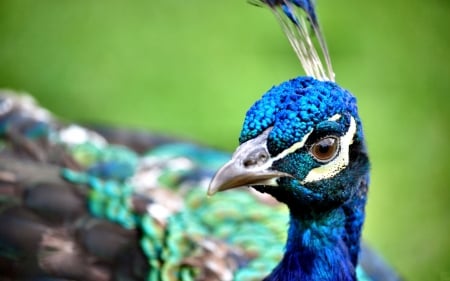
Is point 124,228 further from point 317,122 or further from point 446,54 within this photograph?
point 446,54

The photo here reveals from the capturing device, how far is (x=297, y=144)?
1.52 meters

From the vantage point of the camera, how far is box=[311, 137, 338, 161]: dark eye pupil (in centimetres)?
155

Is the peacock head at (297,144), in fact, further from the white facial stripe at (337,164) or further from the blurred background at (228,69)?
the blurred background at (228,69)

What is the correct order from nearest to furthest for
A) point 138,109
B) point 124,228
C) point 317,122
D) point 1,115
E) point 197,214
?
point 317,122 < point 124,228 < point 197,214 < point 1,115 < point 138,109

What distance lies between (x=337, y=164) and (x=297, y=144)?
0.12 metres

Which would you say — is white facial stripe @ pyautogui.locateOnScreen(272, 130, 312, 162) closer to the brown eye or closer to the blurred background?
the brown eye

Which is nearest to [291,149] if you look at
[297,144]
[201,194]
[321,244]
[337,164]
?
[297,144]

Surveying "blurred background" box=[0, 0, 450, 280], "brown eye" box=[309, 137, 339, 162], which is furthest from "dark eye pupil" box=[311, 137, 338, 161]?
"blurred background" box=[0, 0, 450, 280]

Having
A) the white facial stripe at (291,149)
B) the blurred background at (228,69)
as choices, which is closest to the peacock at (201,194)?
the white facial stripe at (291,149)

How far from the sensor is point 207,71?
363 centimetres

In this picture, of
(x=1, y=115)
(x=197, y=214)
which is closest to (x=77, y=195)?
(x=197, y=214)

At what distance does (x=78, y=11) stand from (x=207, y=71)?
686 millimetres

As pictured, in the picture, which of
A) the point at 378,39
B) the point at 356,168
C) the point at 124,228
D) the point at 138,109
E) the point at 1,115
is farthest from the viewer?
the point at 378,39

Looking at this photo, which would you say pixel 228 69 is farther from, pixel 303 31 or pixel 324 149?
pixel 324 149
